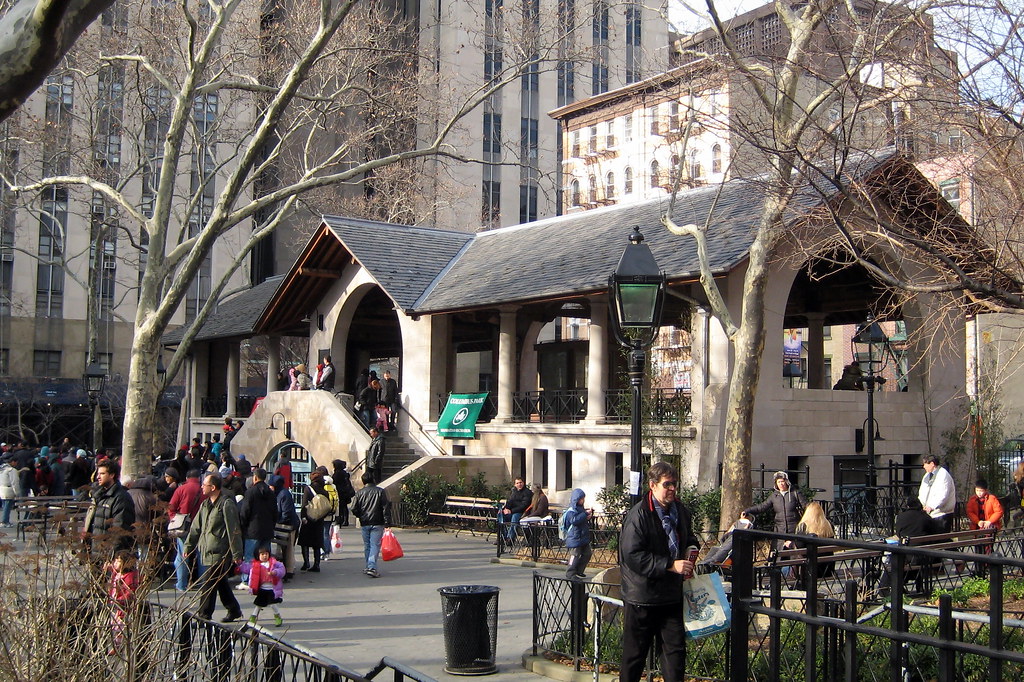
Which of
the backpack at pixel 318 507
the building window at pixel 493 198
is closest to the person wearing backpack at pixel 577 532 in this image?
the backpack at pixel 318 507

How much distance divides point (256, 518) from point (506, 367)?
539 inches

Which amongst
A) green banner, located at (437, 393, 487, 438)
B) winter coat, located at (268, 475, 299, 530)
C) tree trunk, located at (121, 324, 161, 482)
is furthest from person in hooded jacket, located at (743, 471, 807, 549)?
green banner, located at (437, 393, 487, 438)

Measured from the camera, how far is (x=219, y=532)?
1131 cm

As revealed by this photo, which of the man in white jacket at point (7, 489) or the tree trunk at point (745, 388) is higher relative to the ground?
the tree trunk at point (745, 388)

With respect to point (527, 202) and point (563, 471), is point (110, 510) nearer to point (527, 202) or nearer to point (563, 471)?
point (563, 471)

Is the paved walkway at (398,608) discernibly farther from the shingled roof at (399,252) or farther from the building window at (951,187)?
the shingled roof at (399,252)

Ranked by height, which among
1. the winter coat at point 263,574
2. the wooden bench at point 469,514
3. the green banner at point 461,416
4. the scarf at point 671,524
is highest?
the green banner at point 461,416

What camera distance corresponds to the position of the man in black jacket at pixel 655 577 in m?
7.19

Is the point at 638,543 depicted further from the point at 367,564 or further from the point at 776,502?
the point at 367,564

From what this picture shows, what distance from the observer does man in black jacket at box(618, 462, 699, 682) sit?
7188mm

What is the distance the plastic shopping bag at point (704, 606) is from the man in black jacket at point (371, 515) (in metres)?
9.09

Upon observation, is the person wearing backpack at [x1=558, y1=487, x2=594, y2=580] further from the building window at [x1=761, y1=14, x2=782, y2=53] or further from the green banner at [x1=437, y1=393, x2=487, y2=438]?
the green banner at [x1=437, y1=393, x2=487, y2=438]

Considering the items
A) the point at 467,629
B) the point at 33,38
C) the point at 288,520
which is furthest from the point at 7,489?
the point at 33,38

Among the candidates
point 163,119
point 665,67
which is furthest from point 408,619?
point 163,119
